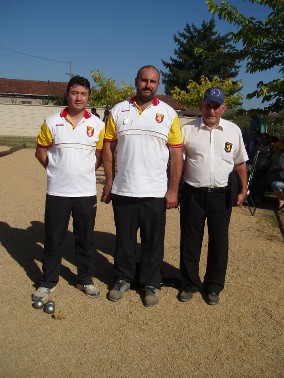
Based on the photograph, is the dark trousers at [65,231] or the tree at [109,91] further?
the tree at [109,91]

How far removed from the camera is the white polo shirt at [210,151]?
12.0 ft

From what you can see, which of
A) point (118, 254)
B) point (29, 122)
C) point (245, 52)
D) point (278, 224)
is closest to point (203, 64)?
point (29, 122)

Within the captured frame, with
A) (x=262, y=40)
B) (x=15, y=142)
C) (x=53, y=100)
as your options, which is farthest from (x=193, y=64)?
(x=262, y=40)

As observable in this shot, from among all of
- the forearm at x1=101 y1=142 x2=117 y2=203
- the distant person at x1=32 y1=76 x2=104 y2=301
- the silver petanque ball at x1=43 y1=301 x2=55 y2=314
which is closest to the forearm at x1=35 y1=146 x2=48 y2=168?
the distant person at x1=32 y1=76 x2=104 y2=301

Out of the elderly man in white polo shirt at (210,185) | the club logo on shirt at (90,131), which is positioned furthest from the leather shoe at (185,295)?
the club logo on shirt at (90,131)

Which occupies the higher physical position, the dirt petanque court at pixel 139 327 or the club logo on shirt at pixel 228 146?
the club logo on shirt at pixel 228 146

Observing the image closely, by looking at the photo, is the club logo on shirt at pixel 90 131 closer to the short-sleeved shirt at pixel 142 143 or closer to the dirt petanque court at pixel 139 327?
the short-sleeved shirt at pixel 142 143

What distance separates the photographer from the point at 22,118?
2791cm

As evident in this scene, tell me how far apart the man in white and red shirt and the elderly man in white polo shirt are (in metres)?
0.17

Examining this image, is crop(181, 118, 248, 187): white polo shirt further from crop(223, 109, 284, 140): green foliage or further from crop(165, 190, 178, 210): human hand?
crop(223, 109, 284, 140): green foliage

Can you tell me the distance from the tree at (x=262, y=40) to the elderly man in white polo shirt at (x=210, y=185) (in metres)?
4.46

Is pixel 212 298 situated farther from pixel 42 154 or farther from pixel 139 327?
pixel 42 154

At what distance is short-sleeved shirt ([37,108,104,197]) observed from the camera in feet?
12.0

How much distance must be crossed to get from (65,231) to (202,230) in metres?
1.40
